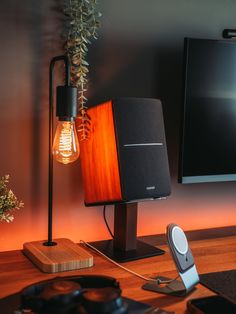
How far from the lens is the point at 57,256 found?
1.30 m

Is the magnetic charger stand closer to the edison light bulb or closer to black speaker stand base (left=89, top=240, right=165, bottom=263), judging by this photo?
black speaker stand base (left=89, top=240, right=165, bottom=263)

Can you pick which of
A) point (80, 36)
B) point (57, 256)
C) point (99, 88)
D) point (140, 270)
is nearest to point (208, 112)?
point (99, 88)

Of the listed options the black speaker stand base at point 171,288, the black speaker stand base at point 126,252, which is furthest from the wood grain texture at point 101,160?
the black speaker stand base at point 171,288

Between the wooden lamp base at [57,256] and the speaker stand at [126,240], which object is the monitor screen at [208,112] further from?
the wooden lamp base at [57,256]

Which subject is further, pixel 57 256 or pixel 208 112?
pixel 208 112

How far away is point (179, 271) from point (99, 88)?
2.31 ft

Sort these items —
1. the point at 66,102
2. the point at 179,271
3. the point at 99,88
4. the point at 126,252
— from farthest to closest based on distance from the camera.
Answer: the point at 99,88 < the point at 126,252 < the point at 66,102 < the point at 179,271

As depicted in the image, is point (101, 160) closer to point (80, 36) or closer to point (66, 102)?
point (66, 102)

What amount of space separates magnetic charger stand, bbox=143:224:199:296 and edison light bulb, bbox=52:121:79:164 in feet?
1.26

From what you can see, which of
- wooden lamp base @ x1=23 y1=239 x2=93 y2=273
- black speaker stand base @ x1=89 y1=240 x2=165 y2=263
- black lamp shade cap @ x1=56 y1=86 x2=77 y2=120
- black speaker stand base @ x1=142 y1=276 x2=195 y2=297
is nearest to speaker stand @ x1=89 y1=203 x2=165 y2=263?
black speaker stand base @ x1=89 y1=240 x2=165 y2=263

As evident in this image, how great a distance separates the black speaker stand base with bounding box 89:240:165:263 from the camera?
1363 millimetres

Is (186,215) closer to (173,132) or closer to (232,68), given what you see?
(173,132)

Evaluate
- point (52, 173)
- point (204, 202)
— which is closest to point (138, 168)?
point (52, 173)

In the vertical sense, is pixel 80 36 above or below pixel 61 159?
above
